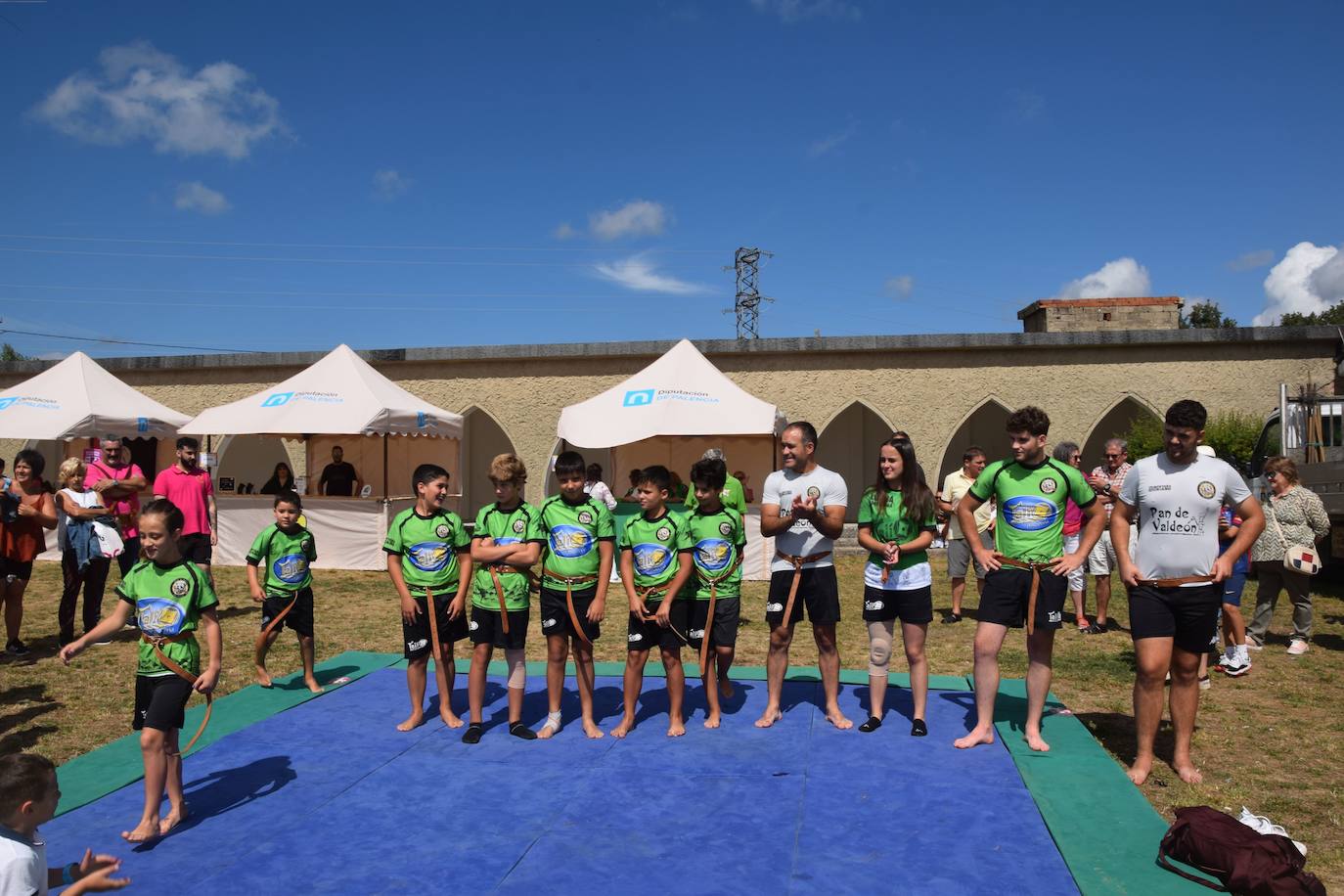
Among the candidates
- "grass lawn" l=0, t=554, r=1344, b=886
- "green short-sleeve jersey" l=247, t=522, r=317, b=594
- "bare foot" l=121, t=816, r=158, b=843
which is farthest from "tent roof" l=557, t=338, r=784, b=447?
"bare foot" l=121, t=816, r=158, b=843

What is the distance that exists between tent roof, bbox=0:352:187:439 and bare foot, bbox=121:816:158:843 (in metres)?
11.7

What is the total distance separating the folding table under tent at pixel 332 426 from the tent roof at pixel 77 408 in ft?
4.79

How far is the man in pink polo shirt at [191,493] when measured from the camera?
8188 millimetres

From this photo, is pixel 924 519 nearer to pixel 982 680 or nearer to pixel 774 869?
pixel 982 680

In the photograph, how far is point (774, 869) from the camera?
3.68 m

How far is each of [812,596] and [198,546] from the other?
5533mm

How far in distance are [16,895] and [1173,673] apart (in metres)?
4.89

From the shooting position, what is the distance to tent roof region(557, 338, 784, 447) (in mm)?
11617

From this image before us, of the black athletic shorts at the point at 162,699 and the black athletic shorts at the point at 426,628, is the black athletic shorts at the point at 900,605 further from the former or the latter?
the black athletic shorts at the point at 162,699

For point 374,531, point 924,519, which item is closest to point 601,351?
point 374,531

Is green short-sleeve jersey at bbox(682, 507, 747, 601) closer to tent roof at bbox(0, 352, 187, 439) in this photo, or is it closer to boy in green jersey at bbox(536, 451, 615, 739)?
boy in green jersey at bbox(536, 451, 615, 739)

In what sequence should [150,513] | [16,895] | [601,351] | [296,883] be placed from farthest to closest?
[601,351] → [150,513] → [296,883] → [16,895]

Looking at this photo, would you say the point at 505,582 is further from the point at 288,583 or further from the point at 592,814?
the point at 288,583

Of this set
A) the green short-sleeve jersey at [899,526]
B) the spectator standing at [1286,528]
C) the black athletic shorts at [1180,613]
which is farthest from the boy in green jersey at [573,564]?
the spectator standing at [1286,528]
